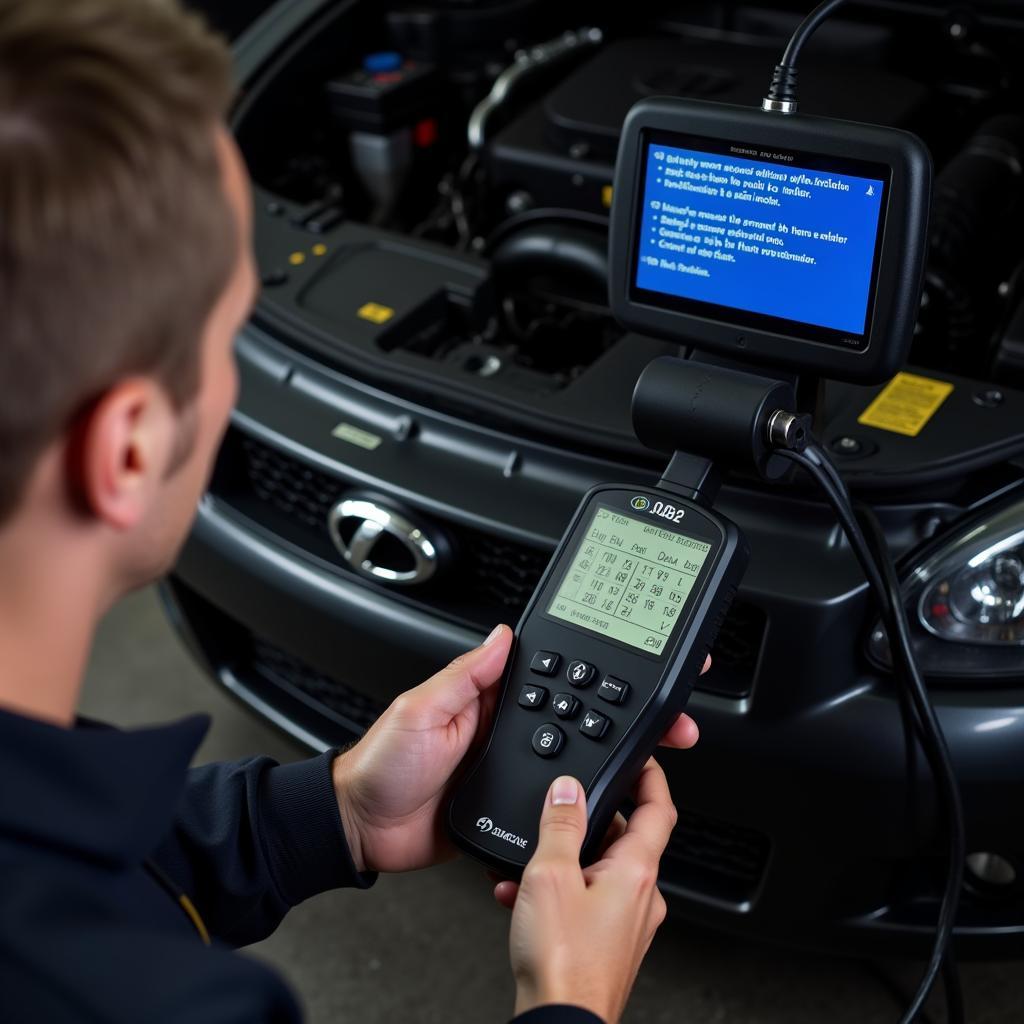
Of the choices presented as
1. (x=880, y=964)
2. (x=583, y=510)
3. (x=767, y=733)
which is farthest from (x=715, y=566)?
(x=880, y=964)

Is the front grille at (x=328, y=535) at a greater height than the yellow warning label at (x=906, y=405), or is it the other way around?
the yellow warning label at (x=906, y=405)

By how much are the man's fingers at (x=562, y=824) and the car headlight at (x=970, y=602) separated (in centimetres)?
32

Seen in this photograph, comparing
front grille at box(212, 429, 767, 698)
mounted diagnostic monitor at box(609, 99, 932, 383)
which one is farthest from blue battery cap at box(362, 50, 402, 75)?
mounted diagnostic monitor at box(609, 99, 932, 383)

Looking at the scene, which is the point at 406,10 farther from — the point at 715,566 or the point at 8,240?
the point at 8,240

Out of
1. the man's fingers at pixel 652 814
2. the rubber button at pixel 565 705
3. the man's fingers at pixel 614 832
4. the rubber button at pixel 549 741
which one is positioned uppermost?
the rubber button at pixel 565 705

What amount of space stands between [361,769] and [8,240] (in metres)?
0.52

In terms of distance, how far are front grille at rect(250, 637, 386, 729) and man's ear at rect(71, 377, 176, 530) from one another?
77 centimetres

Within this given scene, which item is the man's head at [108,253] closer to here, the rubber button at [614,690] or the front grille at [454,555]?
the rubber button at [614,690]

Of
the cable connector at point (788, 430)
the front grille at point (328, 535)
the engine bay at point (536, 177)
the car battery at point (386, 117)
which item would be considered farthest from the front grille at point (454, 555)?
the car battery at point (386, 117)

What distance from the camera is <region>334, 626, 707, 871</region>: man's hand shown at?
0.90m

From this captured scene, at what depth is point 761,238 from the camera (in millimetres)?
896

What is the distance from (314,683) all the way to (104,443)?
2.99 ft

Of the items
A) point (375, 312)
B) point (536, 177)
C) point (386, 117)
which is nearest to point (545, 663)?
point (375, 312)

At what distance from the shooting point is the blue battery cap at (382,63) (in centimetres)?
169
